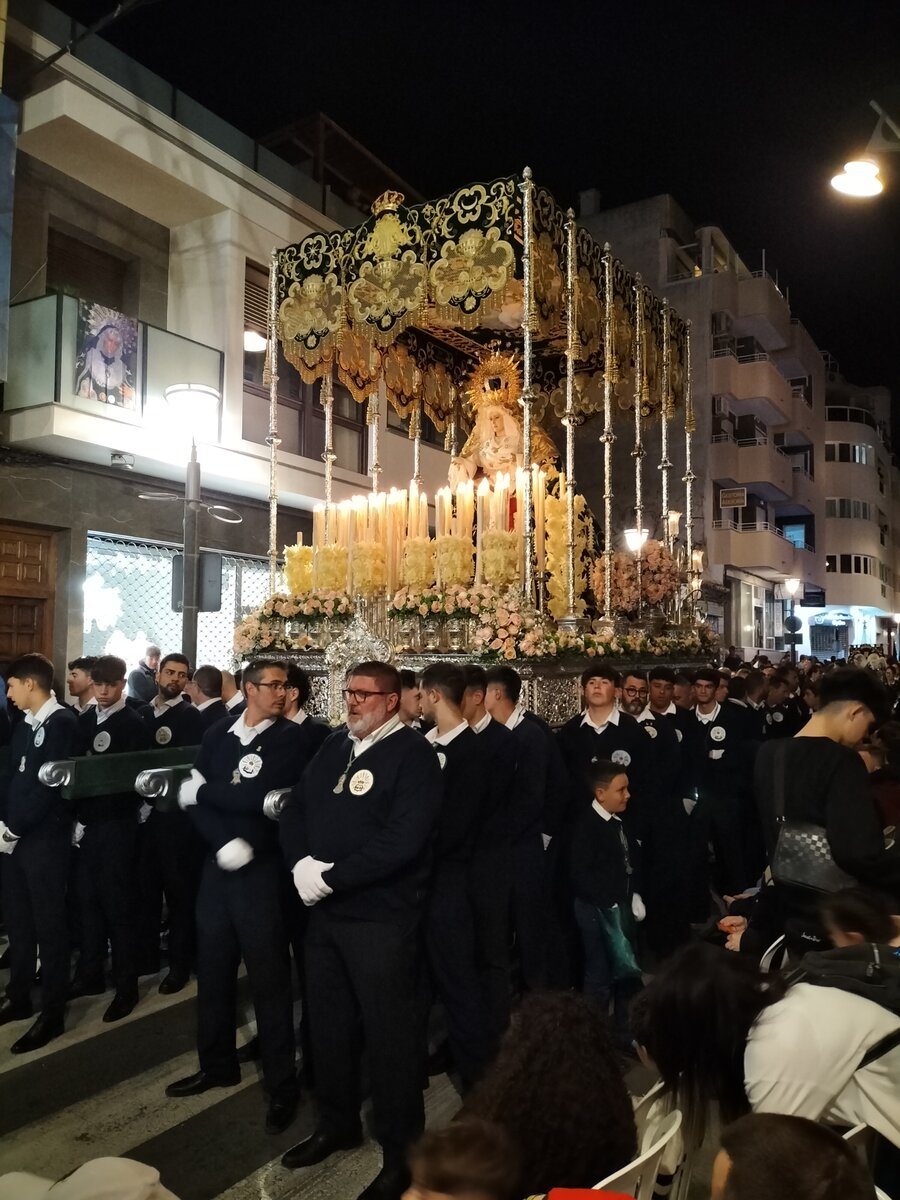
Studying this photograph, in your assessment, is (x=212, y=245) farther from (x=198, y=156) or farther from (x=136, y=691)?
(x=136, y=691)

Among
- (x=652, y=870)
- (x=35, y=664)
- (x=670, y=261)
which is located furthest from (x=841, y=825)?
(x=670, y=261)

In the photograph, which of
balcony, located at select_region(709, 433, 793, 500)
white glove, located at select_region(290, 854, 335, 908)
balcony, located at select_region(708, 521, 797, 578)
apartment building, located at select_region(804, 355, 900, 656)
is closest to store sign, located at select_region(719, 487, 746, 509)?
balcony, located at select_region(709, 433, 793, 500)

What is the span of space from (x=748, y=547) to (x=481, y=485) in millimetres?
18440

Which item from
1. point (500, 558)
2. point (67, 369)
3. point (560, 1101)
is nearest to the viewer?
point (560, 1101)

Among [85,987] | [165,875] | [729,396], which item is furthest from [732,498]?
[85,987]

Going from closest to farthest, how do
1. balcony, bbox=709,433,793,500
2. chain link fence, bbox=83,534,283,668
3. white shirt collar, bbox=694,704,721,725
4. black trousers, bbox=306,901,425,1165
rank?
black trousers, bbox=306,901,425,1165 < white shirt collar, bbox=694,704,721,725 < chain link fence, bbox=83,534,283,668 < balcony, bbox=709,433,793,500

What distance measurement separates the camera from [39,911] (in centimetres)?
451

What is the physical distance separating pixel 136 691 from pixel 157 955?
17.7 feet

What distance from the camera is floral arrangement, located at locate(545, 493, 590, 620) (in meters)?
8.80

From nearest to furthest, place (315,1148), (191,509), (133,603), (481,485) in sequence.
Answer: (315,1148)
(191,509)
(481,485)
(133,603)

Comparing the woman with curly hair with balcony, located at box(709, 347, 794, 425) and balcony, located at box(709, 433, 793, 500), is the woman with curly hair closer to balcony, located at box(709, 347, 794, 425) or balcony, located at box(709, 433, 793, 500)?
balcony, located at box(709, 433, 793, 500)

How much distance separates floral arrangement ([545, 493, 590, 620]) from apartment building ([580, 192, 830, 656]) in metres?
14.9

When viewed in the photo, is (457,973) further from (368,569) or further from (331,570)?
(331,570)

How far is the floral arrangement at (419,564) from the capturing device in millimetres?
8961
